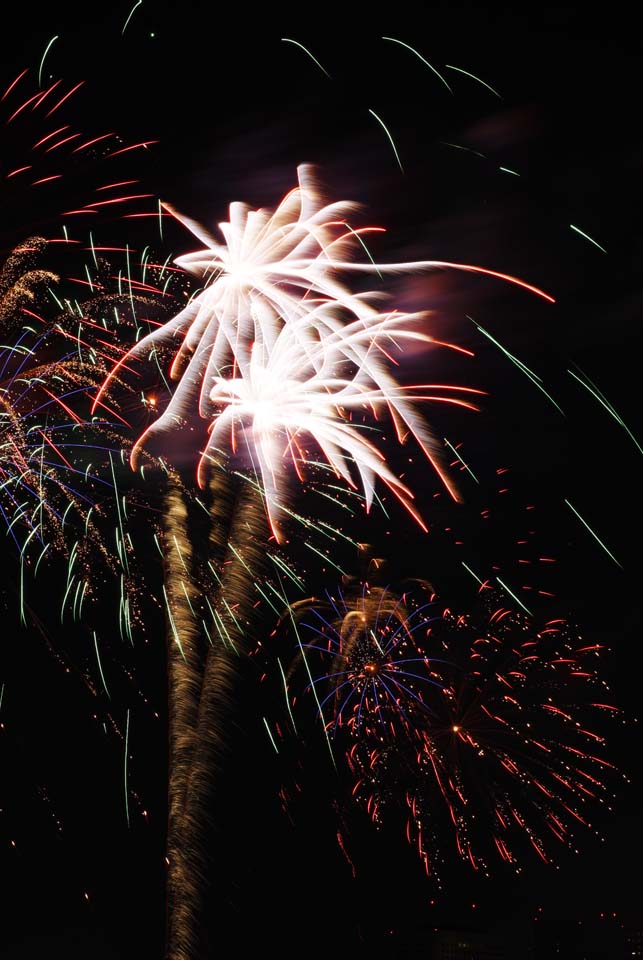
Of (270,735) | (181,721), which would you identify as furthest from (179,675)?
(270,735)

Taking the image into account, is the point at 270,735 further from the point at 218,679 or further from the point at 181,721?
the point at 218,679

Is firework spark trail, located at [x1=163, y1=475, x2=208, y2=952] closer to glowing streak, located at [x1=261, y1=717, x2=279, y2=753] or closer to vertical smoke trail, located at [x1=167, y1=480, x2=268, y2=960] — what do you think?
vertical smoke trail, located at [x1=167, y1=480, x2=268, y2=960]

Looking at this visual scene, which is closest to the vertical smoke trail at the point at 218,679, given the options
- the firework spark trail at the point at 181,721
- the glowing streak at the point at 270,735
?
the firework spark trail at the point at 181,721

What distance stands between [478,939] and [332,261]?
21.4m

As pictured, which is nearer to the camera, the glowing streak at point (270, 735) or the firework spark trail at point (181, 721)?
the firework spark trail at point (181, 721)

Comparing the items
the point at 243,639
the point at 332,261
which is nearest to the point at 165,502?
the point at 243,639

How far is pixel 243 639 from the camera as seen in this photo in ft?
33.4

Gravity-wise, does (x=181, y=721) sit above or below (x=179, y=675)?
below

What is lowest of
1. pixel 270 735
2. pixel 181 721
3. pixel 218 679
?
pixel 181 721

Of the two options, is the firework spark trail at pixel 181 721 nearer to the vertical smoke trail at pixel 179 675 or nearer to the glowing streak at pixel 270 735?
the vertical smoke trail at pixel 179 675

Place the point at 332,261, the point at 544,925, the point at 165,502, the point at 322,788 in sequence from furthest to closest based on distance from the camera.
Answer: the point at 544,925, the point at 322,788, the point at 165,502, the point at 332,261

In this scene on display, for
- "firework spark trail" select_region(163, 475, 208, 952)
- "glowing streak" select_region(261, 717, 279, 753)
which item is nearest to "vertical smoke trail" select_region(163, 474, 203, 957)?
"firework spark trail" select_region(163, 475, 208, 952)

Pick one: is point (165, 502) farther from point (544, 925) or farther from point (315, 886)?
point (544, 925)

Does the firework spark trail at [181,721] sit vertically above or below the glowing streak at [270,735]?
below
